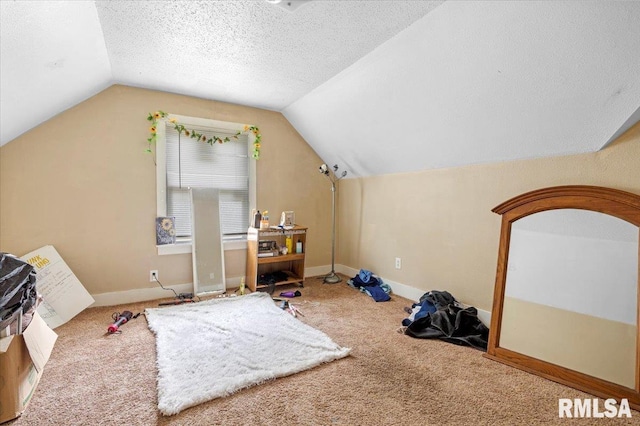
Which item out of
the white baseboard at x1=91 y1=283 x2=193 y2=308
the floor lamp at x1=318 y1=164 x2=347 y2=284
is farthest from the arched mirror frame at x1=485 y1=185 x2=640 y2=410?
the white baseboard at x1=91 y1=283 x2=193 y2=308

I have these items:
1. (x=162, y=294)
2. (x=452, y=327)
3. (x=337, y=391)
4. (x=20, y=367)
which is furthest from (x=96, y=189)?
(x=452, y=327)

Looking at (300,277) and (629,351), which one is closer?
(629,351)

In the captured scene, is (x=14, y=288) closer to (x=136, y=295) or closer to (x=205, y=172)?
(x=136, y=295)

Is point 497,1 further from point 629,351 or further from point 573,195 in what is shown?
point 629,351

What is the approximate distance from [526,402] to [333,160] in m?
3.29

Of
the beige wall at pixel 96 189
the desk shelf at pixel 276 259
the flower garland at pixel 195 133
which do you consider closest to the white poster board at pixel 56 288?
the beige wall at pixel 96 189

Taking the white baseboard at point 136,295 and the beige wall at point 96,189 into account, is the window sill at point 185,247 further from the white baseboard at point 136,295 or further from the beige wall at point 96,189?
the white baseboard at point 136,295

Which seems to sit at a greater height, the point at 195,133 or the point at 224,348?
the point at 195,133

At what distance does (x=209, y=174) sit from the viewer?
3.56 metres

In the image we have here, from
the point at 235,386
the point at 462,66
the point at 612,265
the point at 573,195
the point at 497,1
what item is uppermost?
the point at 497,1

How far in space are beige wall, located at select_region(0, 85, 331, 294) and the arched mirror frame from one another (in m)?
3.18

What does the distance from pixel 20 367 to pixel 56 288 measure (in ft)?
4.70

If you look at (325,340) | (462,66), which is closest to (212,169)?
(325,340)

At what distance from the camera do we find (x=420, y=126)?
273 centimetres
